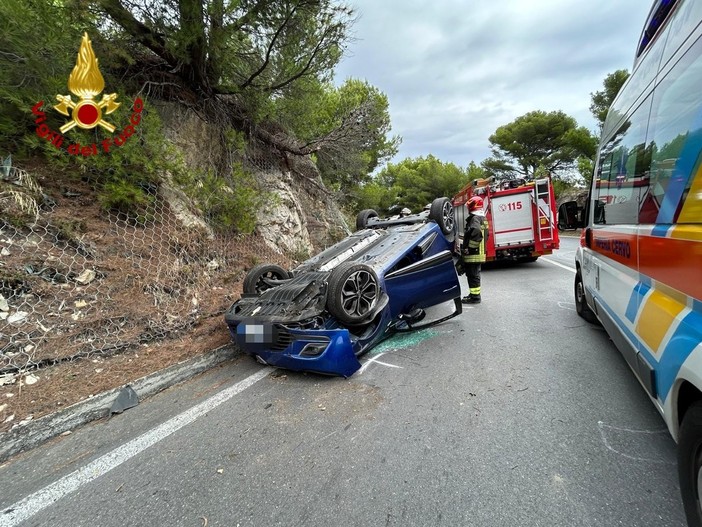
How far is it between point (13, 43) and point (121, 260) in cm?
247

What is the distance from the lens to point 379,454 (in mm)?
1943

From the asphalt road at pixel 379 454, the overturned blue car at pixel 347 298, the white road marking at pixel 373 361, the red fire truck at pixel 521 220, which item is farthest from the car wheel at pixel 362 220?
the red fire truck at pixel 521 220

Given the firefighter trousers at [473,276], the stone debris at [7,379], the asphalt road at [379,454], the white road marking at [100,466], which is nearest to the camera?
the asphalt road at [379,454]

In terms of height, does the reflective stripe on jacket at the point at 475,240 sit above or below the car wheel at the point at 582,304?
above

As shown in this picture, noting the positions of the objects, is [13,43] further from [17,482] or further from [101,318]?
[17,482]

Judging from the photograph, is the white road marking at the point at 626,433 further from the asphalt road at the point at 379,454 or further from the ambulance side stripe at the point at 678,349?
the ambulance side stripe at the point at 678,349

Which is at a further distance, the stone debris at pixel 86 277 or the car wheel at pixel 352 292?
the stone debris at pixel 86 277

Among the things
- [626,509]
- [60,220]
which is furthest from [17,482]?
[626,509]

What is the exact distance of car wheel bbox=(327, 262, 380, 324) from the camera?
299cm

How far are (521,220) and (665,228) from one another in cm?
773

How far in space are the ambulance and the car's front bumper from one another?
195 centimetres

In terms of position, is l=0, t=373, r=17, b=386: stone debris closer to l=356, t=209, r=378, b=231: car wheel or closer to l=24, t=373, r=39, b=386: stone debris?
l=24, t=373, r=39, b=386: stone debris

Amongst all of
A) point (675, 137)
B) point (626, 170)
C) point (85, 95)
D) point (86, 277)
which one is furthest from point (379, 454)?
point (85, 95)

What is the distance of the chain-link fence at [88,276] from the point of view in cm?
306
